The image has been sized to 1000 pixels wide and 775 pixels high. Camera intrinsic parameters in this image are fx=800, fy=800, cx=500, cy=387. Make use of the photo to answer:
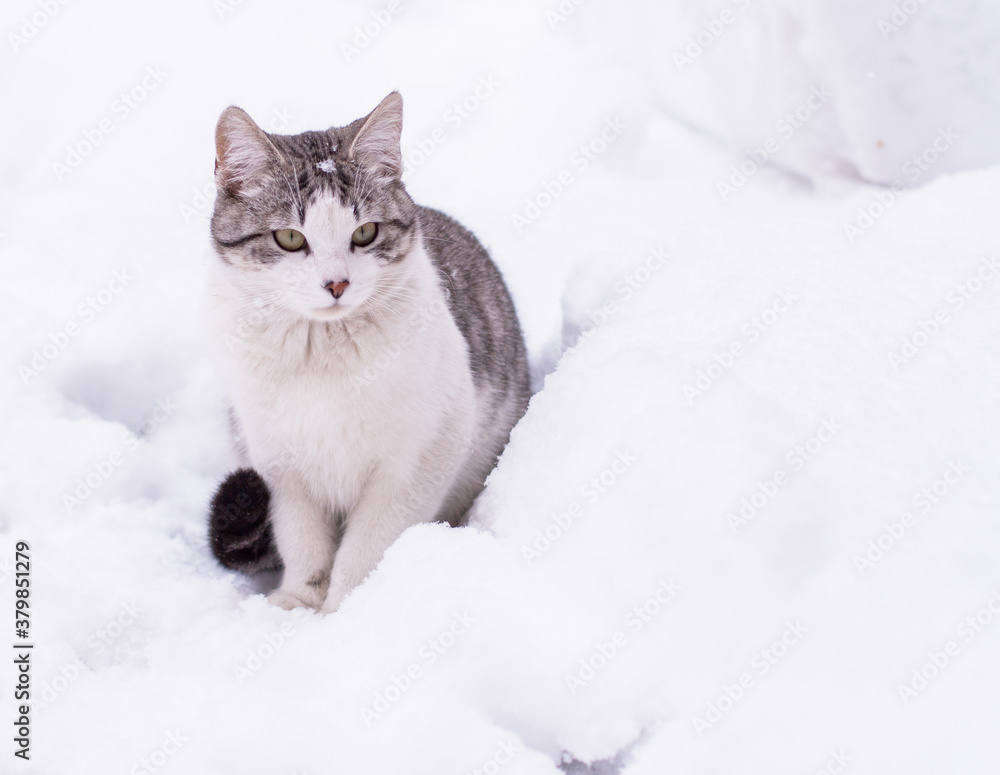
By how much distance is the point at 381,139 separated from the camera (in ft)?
6.85

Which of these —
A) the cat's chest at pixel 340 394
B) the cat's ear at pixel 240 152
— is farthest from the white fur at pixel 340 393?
the cat's ear at pixel 240 152

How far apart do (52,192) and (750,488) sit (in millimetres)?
2959

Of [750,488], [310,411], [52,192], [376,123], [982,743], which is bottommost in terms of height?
[982,743]

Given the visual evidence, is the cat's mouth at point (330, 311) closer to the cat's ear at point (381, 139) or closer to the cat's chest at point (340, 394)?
the cat's chest at point (340, 394)

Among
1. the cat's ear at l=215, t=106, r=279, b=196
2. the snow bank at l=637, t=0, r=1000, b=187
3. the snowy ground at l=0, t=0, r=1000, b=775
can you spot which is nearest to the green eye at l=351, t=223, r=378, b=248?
the cat's ear at l=215, t=106, r=279, b=196

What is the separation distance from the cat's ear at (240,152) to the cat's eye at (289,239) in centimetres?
17

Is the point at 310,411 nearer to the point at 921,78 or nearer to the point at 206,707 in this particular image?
the point at 206,707

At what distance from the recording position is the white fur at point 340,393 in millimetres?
1897

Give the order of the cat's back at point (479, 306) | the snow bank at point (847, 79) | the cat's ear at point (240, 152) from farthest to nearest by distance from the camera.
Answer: the snow bank at point (847, 79), the cat's back at point (479, 306), the cat's ear at point (240, 152)

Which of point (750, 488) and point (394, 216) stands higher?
point (394, 216)

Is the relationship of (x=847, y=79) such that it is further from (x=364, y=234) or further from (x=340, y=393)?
(x=340, y=393)

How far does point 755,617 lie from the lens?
156 cm

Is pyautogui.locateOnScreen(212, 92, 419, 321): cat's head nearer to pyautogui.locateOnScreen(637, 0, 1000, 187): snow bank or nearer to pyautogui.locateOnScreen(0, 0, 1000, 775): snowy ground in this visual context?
pyautogui.locateOnScreen(0, 0, 1000, 775): snowy ground

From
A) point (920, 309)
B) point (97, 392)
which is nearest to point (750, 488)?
point (920, 309)
